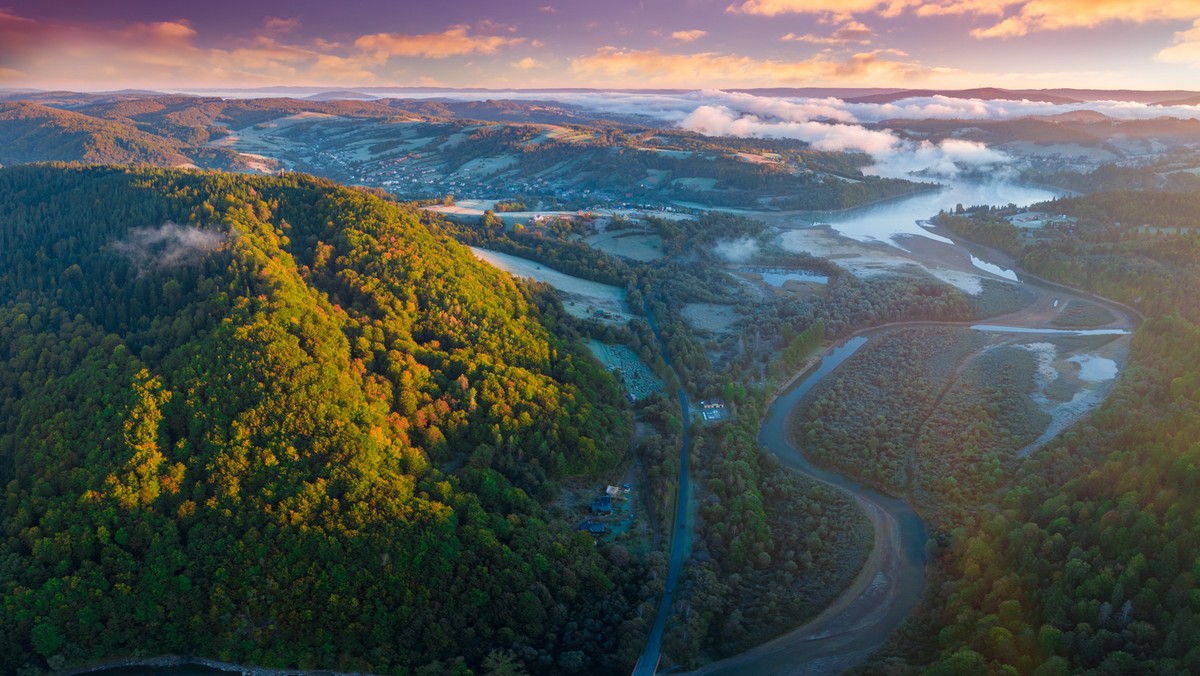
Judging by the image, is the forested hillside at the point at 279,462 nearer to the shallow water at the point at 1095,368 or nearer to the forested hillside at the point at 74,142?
the shallow water at the point at 1095,368

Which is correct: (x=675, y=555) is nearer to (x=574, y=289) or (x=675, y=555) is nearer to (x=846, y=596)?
(x=846, y=596)

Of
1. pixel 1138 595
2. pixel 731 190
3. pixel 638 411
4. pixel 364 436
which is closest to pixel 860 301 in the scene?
pixel 638 411

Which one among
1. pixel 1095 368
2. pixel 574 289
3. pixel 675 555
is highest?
pixel 574 289

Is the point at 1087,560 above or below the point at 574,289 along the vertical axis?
below

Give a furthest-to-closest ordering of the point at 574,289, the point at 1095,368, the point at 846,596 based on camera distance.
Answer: the point at 574,289 < the point at 1095,368 < the point at 846,596

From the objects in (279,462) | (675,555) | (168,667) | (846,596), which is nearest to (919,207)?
(846,596)

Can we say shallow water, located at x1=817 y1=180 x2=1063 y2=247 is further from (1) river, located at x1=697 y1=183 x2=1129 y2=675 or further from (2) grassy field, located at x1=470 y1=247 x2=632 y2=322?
(1) river, located at x1=697 y1=183 x2=1129 y2=675

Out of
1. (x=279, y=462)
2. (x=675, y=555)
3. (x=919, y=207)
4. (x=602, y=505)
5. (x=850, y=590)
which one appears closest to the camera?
(x=279, y=462)
